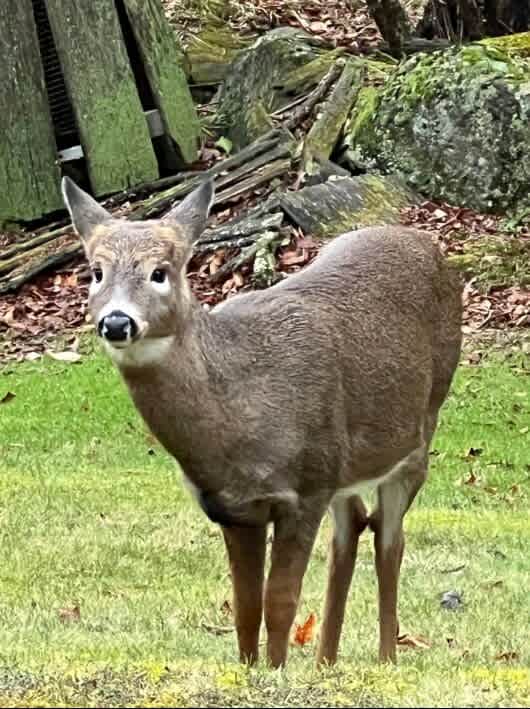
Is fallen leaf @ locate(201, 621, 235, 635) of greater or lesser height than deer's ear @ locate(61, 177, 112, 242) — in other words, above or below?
below

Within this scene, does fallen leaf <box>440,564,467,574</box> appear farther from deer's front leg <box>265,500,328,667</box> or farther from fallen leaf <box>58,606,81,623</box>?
deer's front leg <box>265,500,328,667</box>

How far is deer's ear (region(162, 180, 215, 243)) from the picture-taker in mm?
6359

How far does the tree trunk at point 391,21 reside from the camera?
18.7 m

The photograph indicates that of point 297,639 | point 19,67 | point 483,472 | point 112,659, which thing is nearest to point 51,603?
point 297,639

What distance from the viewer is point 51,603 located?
805cm

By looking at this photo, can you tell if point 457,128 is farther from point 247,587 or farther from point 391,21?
point 247,587

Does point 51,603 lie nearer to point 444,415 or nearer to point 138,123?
point 444,415

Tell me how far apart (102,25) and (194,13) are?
4.22 m

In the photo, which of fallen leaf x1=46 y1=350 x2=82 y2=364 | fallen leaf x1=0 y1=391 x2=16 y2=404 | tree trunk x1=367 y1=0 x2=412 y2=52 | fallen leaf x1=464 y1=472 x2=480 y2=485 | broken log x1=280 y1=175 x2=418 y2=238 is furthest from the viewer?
tree trunk x1=367 y1=0 x2=412 y2=52

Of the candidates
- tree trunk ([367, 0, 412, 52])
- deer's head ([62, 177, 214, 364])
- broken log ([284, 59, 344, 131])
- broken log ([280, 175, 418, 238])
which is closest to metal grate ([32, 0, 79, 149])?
broken log ([284, 59, 344, 131])

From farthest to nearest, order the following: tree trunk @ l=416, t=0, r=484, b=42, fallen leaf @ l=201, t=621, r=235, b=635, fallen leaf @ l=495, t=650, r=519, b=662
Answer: tree trunk @ l=416, t=0, r=484, b=42 < fallen leaf @ l=201, t=621, r=235, b=635 < fallen leaf @ l=495, t=650, r=519, b=662

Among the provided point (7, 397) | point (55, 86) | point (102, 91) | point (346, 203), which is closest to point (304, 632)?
point (7, 397)

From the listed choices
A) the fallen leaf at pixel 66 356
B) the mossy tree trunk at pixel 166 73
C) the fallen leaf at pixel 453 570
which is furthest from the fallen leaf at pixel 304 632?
the mossy tree trunk at pixel 166 73

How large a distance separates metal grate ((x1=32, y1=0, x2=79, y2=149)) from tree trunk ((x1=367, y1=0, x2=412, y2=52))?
145 inches
